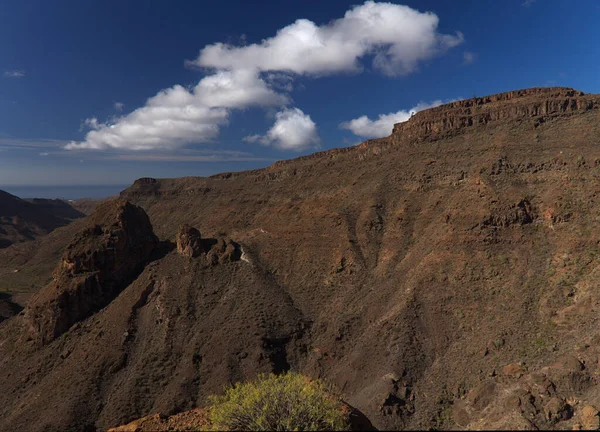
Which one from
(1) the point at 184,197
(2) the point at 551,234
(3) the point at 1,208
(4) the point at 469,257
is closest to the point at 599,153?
(2) the point at 551,234

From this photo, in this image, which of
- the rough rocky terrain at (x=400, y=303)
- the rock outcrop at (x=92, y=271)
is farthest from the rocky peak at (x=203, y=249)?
the rock outcrop at (x=92, y=271)

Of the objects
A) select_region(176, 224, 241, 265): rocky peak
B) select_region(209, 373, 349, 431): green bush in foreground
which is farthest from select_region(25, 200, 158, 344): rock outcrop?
select_region(209, 373, 349, 431): green bush in foreground

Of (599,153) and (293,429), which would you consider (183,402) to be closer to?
(293,429)

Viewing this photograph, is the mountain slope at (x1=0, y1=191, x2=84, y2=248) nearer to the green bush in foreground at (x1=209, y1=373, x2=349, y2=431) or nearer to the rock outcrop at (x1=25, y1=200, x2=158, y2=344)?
the rock outcrop at (x1=25, y1=200, x2=158, y2=344)

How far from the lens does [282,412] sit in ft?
48.4

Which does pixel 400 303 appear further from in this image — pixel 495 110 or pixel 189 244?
pixel 495 110

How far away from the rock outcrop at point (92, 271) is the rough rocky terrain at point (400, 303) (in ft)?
3.27

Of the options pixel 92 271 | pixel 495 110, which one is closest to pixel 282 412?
pixel 92 271

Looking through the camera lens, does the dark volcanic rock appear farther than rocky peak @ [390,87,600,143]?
No

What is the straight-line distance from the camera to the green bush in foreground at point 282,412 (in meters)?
14.2

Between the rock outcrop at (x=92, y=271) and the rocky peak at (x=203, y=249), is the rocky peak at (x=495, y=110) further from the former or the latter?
the rock outcrop at (x=92, y=271)

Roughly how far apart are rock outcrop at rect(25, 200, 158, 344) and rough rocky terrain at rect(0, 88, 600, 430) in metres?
1.00

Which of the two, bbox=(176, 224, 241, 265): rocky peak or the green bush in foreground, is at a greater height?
bbox=(176, 224, 241, 265): rocky peak

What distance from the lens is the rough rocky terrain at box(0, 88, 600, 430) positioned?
27.9 meters
